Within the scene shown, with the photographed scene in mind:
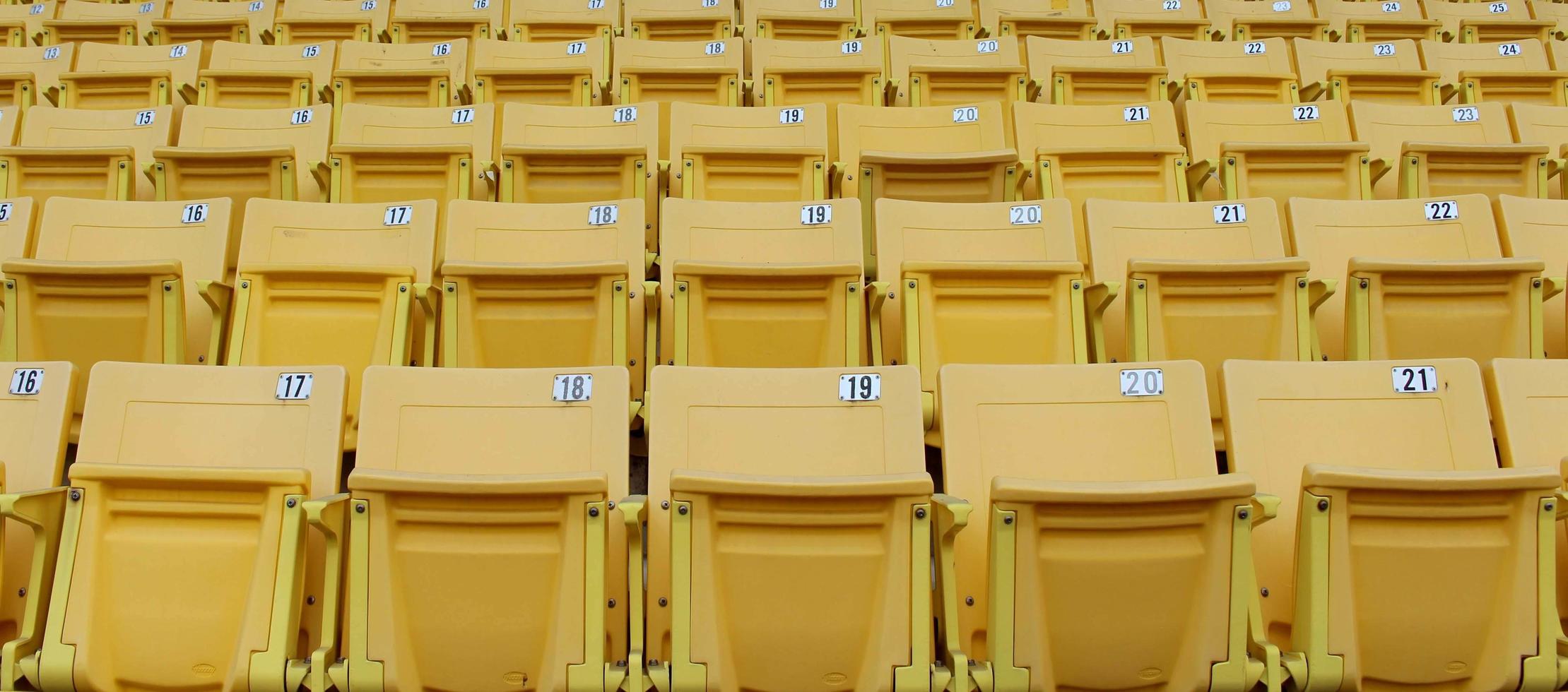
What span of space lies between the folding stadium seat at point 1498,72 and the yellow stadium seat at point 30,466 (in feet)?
7.37

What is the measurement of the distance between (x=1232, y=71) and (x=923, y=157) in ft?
3.11

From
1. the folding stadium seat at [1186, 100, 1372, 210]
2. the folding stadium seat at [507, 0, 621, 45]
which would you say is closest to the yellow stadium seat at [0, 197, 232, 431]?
the folding stadium seat at [507, 0, 621, 45]

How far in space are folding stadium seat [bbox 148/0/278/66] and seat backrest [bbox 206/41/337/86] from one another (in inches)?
8.5

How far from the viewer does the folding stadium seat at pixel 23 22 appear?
2.32m

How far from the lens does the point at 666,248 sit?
1.29m

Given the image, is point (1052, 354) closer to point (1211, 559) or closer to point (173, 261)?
point (1211, 559)

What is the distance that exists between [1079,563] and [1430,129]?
1413 mm

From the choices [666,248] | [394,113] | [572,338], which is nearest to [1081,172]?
[666,248]

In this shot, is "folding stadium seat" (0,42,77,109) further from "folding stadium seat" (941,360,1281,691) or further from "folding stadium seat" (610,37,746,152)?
"folding stadium seat" (941,360,1281,691)

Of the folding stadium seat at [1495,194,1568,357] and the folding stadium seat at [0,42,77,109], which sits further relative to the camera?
the folding stadium seat at [0,42,77,109]

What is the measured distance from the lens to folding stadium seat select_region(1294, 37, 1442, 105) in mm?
1953

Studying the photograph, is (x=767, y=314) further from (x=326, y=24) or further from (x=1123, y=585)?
(x=326, y=24)

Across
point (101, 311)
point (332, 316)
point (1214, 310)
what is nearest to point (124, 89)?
point (101, 311)

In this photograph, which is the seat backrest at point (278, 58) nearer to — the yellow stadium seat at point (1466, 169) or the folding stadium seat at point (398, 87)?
the folding stadium seat at point (398, 87)
